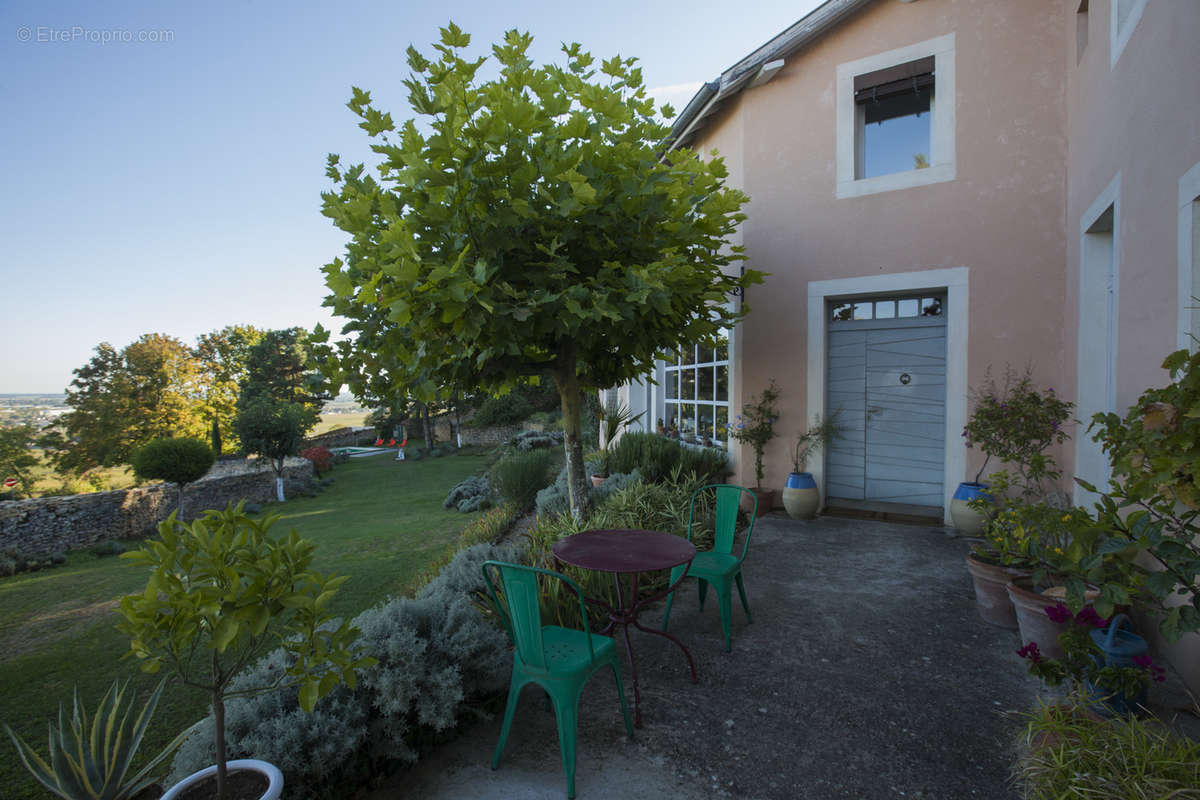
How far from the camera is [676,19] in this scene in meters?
6.29

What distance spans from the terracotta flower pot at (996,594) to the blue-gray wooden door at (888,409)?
280 cm

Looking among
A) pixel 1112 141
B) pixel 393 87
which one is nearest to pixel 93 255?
pixel 393 87

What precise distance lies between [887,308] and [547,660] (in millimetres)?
5702

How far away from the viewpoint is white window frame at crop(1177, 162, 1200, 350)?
2379 mm

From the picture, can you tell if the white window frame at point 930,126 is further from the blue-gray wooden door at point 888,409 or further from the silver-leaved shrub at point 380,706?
the silver-leaved shrub at point 380,706

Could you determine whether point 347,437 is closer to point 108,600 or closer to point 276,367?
point 276,367

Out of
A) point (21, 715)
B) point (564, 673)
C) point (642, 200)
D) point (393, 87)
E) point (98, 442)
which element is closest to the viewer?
point (564, 673)

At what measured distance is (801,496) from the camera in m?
5.92

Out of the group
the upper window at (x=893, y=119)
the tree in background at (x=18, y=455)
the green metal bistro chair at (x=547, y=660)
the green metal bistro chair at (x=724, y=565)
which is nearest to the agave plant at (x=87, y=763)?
the green metal bistro chair at (x=547, y=660)

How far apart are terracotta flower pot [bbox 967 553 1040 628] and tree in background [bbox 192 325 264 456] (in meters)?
30.1

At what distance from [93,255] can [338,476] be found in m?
16.8

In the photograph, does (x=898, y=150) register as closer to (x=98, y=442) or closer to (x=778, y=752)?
(x=778, y=752)

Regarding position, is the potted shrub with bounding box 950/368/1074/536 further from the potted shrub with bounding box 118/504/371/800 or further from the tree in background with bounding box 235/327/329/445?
the tree in background with bounding box 235/327/329/445

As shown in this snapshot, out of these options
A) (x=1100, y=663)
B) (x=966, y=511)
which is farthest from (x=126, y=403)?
(x=1100, y=663)
